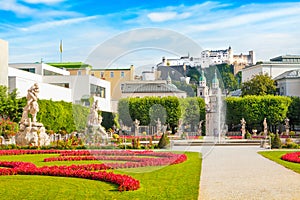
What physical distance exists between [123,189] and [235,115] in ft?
161

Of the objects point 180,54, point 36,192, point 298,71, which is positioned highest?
point 298,71

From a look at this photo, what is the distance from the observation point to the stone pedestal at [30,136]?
31.3 metres

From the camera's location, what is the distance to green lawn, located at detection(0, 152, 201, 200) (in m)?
11.0

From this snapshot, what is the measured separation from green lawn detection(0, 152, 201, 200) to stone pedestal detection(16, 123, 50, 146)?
16.8 m

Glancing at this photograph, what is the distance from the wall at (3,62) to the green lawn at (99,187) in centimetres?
3530

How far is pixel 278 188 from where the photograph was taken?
12.0 m

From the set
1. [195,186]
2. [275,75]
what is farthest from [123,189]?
[275,75]

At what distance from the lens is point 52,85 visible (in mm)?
57156

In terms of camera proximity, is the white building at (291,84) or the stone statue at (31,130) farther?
the white building at (291,84)

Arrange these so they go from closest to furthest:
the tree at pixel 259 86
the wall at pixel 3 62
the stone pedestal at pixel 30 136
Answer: the stone pedestal at pixel 30 136 < the wall at pixel 3 62 < the tree at pixel 259 86

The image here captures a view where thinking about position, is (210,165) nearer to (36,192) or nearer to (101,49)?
(101,49)

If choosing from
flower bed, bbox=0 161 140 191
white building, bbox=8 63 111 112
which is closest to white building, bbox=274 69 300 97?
white building, bbox=8 63 111 112

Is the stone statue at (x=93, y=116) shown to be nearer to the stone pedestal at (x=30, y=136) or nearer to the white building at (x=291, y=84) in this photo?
the stone pedestal at (x=30, y=136)

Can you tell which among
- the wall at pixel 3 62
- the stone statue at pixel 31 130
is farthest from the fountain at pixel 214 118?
the stone statue at pixel 31 130
